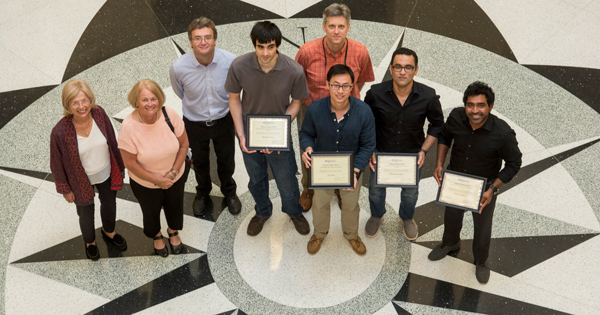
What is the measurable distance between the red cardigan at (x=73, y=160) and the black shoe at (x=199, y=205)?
3.05 ft

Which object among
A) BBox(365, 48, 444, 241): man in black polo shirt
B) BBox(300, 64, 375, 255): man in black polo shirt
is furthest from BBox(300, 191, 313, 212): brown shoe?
BBox(365, 48, 444, 241): man in black polo shirt

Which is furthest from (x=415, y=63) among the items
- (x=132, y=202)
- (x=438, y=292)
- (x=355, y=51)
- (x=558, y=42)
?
(x=558, y=42)

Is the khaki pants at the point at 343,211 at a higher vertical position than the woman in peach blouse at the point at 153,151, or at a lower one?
lower

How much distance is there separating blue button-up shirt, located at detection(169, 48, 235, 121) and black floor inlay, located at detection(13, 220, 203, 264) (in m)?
1.29

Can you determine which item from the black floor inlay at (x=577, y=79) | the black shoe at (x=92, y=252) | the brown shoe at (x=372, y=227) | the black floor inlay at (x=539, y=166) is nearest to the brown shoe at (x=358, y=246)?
the brown shoe at (x=372, y=227)

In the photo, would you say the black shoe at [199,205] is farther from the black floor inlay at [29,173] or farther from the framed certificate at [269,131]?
the black floor inlay at [29,173]

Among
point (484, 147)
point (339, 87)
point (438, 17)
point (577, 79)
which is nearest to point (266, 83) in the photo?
point (339, 87)

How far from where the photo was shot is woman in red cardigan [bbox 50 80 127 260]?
3.67 meters

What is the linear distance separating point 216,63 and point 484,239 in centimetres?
271

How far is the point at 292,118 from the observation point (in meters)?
4.01

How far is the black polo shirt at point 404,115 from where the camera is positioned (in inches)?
151

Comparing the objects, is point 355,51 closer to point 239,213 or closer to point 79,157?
point 239,213

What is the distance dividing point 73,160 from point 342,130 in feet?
6.91

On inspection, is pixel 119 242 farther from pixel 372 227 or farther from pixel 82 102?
pixel 372 227
